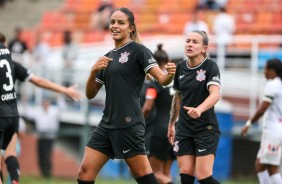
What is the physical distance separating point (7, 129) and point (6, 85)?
572mm

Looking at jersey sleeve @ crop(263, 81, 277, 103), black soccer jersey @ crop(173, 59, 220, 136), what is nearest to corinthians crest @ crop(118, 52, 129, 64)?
black soccer jersey @ crop(173, 59, 220, 136)

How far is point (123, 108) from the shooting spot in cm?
1012

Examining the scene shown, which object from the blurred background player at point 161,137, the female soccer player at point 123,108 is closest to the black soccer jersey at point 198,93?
the female soccer player at point 123,108

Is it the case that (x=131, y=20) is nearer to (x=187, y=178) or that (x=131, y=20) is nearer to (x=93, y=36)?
(x=187, y=178)

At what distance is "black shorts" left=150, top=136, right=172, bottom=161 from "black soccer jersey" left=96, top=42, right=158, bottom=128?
3426mm

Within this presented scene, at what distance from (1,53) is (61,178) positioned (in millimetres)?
8026

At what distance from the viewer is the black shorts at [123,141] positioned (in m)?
10.1

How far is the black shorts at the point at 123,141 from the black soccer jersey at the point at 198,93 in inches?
47.3

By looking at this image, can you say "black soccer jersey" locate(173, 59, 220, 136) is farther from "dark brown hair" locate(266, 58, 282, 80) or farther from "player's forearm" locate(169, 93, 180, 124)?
"dark brown hair" locate(266, 58, 282, 80)

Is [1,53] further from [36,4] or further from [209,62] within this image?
[36,4]

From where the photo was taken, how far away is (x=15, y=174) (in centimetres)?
1254

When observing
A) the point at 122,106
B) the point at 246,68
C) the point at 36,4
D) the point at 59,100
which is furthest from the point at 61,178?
the point at 36,4

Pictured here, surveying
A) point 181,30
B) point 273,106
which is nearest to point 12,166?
point 273,106

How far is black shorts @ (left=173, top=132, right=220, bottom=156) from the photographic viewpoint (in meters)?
11.1
